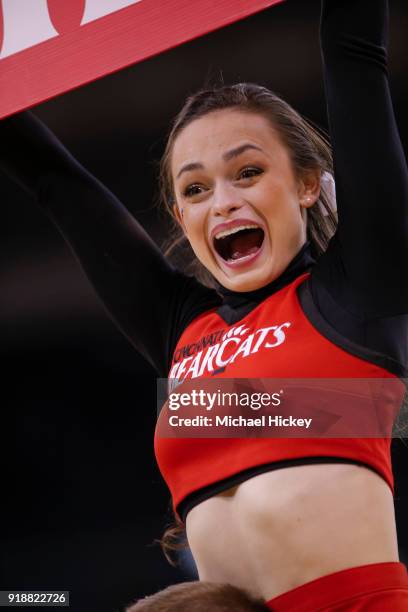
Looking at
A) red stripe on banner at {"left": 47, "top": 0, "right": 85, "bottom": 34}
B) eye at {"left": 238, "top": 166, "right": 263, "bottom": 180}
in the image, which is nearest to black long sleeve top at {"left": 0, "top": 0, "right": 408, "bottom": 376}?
eye at {"left": 238, "top": 166, "right": 263, "bottom": 180}

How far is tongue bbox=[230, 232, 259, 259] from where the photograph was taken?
3.54 ft

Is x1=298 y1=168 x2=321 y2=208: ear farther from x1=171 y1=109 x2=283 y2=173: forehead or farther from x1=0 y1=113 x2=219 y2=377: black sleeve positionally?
x1=0 y1=113 x2=219 y2=377: black sleeve

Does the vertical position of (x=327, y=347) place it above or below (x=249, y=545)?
above

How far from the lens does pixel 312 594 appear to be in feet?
2.85

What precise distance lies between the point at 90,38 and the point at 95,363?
526 mm

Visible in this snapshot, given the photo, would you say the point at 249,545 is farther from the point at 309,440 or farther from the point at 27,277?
the point at 27,277

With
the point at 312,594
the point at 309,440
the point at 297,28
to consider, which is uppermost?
the point at 297,28

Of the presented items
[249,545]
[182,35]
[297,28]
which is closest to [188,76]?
[297,28]

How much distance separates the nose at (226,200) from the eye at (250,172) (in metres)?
0.02

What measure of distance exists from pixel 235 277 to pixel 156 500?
41 cm

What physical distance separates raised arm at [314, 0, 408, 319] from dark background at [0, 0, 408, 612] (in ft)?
1.12

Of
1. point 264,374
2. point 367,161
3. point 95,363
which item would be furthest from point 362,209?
point 95,363

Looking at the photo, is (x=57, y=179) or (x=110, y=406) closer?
(x=57, y=179)

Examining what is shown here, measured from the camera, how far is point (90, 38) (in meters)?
1.05
